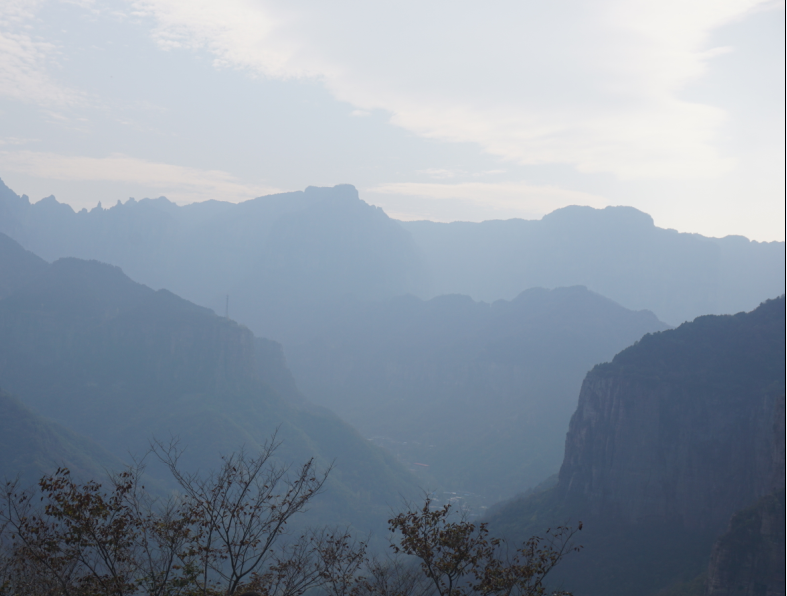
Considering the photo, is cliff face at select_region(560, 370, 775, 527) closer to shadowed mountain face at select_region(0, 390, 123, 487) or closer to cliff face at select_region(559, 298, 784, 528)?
cliff face at select_region(559, 298, 784, 528)

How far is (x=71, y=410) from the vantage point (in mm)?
129000

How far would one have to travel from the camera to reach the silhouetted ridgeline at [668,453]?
60.9 m

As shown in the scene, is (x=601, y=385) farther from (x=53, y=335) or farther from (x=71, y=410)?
(x=53, y=335)

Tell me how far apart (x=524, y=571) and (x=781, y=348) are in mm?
65678

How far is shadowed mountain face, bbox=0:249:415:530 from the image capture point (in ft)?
405

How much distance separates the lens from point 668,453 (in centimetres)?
7050

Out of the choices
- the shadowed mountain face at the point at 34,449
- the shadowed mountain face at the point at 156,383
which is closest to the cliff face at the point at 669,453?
the shadowed mountain face at the point at 156,383

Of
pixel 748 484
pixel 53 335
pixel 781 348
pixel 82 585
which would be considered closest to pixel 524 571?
pixel 82 585

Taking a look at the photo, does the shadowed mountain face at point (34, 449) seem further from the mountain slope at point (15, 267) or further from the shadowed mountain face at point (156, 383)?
the mountain slope at point (15, 267)

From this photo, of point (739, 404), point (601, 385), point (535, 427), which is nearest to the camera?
point (739, 404)

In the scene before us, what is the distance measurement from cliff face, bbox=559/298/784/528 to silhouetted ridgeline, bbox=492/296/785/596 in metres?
0.12

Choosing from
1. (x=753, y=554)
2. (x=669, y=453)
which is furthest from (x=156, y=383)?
(x=753, y=554)

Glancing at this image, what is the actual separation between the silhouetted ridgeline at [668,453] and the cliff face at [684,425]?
0.39 ft

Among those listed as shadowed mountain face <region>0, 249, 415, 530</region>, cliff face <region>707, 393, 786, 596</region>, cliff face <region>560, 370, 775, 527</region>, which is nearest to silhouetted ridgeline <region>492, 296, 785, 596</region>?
cliff face <region>560, 370, 775, 527</region>
